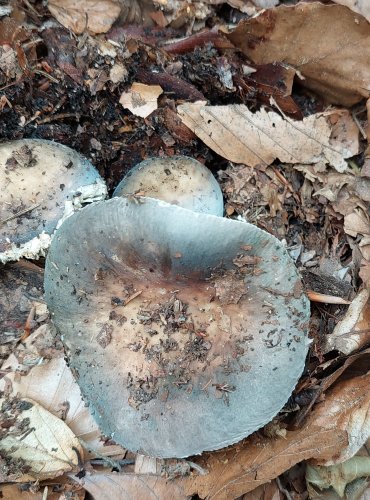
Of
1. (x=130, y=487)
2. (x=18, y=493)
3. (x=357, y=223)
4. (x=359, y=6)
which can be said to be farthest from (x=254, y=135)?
(x=18, y=493)

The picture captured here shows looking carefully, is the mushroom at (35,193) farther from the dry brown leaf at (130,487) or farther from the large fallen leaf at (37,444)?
the dry brown leaf at (130,487)

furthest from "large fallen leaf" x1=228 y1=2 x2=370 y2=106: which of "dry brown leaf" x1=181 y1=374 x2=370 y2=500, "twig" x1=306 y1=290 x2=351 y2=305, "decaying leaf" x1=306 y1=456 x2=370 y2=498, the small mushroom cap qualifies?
"decaying leaf" x1=306 y1=456 x2=370 y2=498

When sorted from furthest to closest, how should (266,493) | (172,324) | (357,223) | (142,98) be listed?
1. (142,98)
2. (357,223)
3. (266,493)
4. (172,324)

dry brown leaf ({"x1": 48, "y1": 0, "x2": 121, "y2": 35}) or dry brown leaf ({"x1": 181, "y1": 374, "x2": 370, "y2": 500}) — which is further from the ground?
dry brown leaf ({"x1": 48, "y1": 0, "x2": 121, "y2": 35})

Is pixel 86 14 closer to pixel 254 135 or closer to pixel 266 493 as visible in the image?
pixel 254 135

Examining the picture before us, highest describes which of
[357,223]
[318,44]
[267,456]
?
[318,44]

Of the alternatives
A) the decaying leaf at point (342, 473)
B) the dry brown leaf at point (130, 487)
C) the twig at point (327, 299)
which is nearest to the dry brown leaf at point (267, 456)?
the dry brown leaf at point (130, 487)

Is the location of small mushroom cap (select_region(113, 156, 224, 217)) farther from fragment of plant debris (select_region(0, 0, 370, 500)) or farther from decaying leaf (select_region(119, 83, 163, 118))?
decaying leaf (select_region(119, 83, 163, 118))
